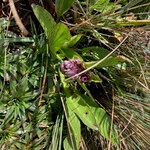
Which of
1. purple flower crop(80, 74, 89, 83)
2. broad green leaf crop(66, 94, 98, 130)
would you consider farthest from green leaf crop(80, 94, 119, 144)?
purple flower crop(80, 74, 89, 83)

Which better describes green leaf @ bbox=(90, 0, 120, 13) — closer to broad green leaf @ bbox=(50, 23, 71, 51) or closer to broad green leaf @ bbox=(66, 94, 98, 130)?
broad green leaf @ bbox=(50, 23, 71, 51)

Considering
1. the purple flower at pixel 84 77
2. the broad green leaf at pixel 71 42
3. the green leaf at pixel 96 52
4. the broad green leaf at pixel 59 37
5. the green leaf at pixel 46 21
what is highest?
the green leaf at pixel 46 21

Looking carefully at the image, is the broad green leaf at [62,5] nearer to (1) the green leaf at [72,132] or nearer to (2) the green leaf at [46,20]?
(2) the green leaf at [46,20]

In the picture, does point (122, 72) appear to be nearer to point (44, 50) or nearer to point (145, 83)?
point (145, 83)

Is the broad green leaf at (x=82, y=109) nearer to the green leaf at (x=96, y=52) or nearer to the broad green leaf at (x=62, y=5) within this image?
the green leaf at (x=96, y=52)

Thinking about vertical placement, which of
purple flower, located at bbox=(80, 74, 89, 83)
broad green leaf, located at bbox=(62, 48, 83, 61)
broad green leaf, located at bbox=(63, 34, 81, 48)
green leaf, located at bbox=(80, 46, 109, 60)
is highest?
broad green leaf, located at bbox=(63, 34, 81, 48)

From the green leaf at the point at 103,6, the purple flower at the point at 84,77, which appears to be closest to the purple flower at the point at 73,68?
the purple flower at the point at 84,77

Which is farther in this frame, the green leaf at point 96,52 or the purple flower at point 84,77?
the green leaf at point 96,52

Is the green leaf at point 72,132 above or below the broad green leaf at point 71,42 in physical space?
below

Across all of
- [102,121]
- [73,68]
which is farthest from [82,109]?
[73,68]
